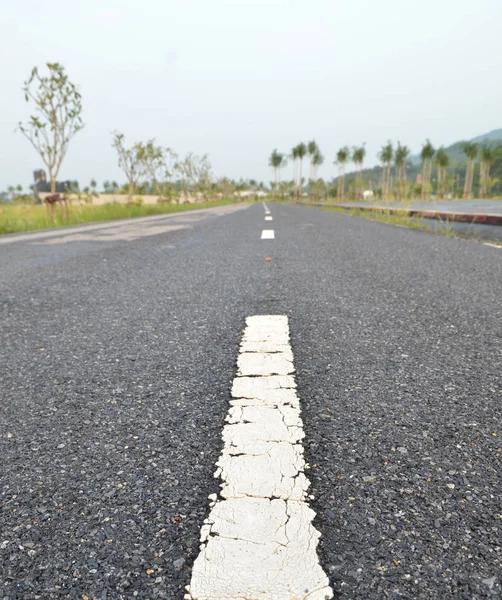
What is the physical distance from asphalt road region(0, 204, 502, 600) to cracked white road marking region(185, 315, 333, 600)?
35mm

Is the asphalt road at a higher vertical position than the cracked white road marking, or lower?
lower

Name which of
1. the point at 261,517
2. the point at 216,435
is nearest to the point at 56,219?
the point at 216,435

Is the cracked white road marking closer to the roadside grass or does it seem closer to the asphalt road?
the asphalt road

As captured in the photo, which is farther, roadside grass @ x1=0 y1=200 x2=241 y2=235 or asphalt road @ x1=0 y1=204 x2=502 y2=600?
roadside grass @ x1=0 y1=200 x2=241 y2=235

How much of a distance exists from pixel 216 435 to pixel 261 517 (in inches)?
15.8

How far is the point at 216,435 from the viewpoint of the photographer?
4.38ft

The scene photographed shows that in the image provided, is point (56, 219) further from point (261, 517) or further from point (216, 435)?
point (261, 517)

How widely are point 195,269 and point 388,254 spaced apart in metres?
2.46

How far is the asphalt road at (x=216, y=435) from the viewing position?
873 millimetres

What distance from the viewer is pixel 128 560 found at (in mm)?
881

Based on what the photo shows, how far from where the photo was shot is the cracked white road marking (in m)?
0.80

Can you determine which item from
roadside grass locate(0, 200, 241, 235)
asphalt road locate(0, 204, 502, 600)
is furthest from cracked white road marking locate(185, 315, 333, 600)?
roadside grass locate(0, 200, 241, 235)

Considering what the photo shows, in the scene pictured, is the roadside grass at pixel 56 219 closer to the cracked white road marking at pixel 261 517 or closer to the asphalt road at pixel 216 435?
the asphalt road at pixel 216 435

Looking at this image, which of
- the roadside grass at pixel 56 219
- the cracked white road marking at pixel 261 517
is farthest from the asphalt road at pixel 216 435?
the roadside grass at pixel 56 219
